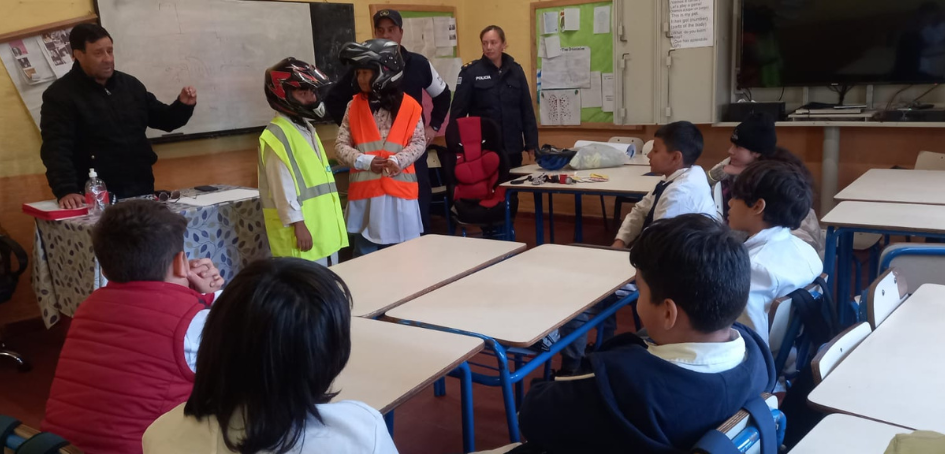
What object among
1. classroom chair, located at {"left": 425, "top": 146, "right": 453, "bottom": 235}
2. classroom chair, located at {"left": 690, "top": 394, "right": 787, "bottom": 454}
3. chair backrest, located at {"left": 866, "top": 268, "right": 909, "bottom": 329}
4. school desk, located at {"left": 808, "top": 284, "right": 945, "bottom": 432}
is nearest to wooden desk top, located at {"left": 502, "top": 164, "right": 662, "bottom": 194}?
classroom chair, located at {"left": 425, "top": 146, "right": 453, "bottom": 235}

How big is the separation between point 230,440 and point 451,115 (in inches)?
176

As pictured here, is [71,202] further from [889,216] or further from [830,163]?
[830,163]

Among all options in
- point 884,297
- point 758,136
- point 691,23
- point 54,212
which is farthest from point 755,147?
point 54,212

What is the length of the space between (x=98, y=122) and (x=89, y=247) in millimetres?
712

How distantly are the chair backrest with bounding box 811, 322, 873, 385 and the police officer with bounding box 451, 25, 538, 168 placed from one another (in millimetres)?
3618

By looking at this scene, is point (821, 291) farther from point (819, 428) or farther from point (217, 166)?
point (217, 166)

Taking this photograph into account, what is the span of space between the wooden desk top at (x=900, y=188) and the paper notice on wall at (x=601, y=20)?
2414 mm

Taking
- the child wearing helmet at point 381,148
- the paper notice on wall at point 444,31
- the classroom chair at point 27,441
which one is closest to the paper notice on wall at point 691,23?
the paper notice on wall at point 444,31

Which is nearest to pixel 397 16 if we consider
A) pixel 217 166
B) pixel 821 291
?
pixel 217 166

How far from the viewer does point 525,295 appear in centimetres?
206

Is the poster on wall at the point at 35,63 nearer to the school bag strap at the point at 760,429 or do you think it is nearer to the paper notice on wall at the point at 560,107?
the paper notice on wall at the point at 560,107

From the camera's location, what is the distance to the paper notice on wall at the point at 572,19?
5.67m

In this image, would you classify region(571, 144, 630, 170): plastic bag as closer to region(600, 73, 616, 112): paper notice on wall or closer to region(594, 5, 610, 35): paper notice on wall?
region(600, 73, 616, 112): paper notice on wall

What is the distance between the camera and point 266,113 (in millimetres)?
4789
